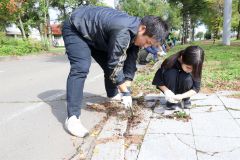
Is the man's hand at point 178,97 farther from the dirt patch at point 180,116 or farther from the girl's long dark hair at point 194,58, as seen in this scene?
the girl's long dark hair at point 194,58

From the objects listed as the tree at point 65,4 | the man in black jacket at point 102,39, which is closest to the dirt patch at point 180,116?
the man in black jacket at point 102,39

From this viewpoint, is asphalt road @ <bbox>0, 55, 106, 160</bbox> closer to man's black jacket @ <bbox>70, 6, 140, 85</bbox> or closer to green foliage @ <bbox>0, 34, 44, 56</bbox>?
man's black jacket @ <bbox>70, 6, 140, 85</bbox>

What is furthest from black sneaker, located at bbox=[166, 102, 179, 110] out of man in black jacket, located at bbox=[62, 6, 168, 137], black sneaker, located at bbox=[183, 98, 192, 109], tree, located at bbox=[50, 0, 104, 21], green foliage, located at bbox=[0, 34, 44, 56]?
tree, located at bbox=[50, 0, 104, 21]

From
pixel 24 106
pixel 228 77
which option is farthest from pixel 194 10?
pixel 24 106

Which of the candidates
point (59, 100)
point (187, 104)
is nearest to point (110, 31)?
point (187, 104)

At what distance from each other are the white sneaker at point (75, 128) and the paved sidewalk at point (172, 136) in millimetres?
144

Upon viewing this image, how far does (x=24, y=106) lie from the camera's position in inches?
208

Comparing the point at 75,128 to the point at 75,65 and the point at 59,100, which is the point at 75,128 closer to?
the point at 75,65

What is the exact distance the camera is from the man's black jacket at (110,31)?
3.42m

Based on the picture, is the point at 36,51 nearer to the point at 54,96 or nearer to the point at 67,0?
the point at 67,0

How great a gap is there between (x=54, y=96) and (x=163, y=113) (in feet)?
7.46

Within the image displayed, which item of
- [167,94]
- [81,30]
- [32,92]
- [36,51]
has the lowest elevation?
[36,51]

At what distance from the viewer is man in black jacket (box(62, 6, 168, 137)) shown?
3414 millimetres

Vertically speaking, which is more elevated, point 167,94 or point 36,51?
point 167,94
